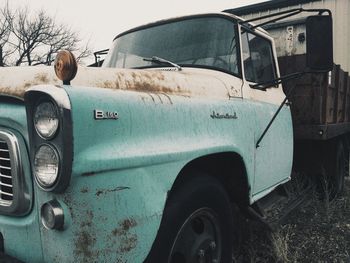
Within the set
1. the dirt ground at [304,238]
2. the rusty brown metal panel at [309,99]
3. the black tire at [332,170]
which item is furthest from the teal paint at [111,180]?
the black tire at [332,170]

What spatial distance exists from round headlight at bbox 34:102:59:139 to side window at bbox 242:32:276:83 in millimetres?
1996

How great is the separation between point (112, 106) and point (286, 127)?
242cm

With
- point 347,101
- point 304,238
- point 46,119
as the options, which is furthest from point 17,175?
point 347,101

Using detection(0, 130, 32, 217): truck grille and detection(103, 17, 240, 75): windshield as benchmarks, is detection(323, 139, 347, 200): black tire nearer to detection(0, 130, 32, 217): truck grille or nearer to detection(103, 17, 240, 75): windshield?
detection(103, 17, 240, 75): windshield

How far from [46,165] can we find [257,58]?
2491mm

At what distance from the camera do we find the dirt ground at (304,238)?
3.33 m

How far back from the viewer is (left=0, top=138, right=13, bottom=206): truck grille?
1849mm

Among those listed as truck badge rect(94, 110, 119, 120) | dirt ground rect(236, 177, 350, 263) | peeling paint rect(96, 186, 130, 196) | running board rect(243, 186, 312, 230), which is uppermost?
truck badge rect(94, 110, 119, 120)

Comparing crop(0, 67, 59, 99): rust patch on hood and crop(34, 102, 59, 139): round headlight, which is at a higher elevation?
crop(0, 67, 59, 99): rust patch on hood

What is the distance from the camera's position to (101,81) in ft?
6.80

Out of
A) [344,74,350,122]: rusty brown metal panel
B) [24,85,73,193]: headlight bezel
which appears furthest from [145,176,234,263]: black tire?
[344,74,350,122]: rusty brown metal panel

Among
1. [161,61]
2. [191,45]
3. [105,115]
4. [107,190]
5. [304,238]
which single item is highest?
[191,45]

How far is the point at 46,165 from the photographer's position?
1683 mm

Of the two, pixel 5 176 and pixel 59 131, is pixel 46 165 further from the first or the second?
pixel 5 176
